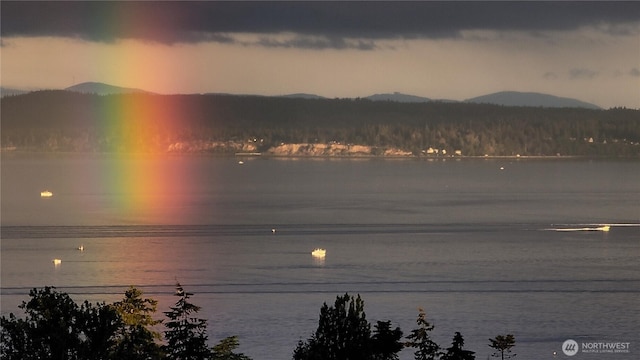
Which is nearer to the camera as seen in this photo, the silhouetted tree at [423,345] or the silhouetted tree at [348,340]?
the silhouetted tree at [348,340]

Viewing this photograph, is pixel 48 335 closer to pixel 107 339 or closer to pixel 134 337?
pixel 107 339

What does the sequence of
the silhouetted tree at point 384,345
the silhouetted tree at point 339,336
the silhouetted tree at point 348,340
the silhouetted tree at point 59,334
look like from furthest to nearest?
the silhouetted tree at point 339,336, the silhouetted tree at point 348,340, the silhouetted tree at point 384,345, the silhouetted tree at point 59,334

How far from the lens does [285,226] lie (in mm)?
84750

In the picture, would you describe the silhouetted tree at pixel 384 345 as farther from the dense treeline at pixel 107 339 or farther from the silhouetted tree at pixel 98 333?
the silhouetted tree at pixel 98 333

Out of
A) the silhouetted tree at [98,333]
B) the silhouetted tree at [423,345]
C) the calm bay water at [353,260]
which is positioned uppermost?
the calm bay water at [353,260]

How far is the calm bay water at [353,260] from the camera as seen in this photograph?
42.2 meters

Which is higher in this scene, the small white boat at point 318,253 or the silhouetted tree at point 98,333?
the small white boat at point 318,253

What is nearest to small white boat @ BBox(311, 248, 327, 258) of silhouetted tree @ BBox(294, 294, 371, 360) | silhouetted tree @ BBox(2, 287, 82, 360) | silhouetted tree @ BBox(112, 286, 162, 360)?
silhouetted tree @ BBox(112, 286, 162, 360)

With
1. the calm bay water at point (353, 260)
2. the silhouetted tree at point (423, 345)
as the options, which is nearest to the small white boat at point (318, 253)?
the calm bay water at point (353, 260)

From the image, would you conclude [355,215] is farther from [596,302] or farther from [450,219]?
[596,302]

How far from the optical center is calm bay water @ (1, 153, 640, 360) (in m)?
42.2

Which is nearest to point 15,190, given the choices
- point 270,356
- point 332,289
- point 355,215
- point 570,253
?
point 355,215

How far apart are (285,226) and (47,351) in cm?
6688

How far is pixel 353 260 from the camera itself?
6109 centimetres
